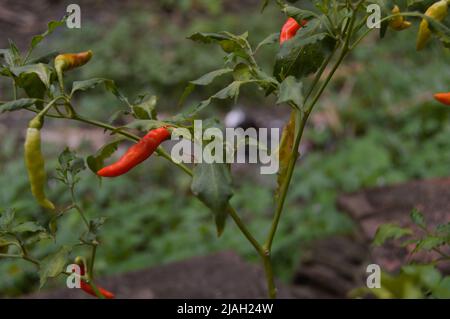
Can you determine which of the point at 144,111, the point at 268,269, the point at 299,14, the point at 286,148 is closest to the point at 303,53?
the point at 299,14

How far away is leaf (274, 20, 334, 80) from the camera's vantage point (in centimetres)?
97

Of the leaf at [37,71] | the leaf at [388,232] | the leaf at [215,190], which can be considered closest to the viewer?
the leaf at [215,190]

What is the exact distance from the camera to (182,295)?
5.95ft

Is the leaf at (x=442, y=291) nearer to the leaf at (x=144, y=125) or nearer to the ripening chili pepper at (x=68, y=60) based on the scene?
the leaf at (x=144, y=125)

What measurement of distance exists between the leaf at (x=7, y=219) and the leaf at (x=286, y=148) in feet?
1.47

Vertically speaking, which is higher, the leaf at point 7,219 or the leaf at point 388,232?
the leaf at point 7,219

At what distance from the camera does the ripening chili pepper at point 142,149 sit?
0.96 meters

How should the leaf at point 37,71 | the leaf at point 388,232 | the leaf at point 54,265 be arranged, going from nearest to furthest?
the leaf at point 37,71 → the leaf at point 54,265 → the leaf at point 388,232

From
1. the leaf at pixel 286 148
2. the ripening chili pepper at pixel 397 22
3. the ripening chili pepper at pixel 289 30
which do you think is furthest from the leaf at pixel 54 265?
the ripening chili pepper at pixel 397 22

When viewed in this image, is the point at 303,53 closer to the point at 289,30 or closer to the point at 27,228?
Result: the point at 289,30

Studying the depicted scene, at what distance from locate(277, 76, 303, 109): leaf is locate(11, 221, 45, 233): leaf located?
1.54ft

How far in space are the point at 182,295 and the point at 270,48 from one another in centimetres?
345

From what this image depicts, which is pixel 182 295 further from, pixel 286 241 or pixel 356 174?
pixel 356 174

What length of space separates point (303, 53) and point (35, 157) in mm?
425
